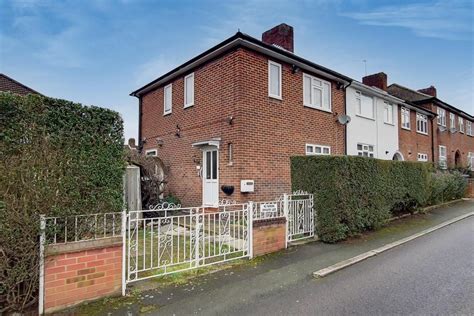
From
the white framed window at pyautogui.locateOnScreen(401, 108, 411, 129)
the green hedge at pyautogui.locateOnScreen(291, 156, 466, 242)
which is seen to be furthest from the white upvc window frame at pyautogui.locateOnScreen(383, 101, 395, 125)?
the green hedge at pyautogui.locateOnScreen(291, 156, 466, 242)

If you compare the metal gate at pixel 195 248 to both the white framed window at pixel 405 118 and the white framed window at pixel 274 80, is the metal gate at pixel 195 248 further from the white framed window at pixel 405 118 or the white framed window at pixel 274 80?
the white framed window at pixel 405 118

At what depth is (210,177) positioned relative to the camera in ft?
36.7

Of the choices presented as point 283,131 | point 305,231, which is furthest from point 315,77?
point 305,231

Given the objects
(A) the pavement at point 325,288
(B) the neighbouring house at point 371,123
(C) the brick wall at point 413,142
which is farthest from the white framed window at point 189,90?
(C) the brick wall at point 413,142

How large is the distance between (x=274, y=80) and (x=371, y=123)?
7482 mm

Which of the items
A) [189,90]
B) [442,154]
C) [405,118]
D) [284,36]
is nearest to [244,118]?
[189,90]

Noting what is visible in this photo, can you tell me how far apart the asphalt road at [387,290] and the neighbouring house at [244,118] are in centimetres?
490

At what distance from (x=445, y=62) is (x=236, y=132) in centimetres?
1098

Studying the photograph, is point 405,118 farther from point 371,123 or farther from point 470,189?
point 470,189

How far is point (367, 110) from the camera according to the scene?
52.1 ft

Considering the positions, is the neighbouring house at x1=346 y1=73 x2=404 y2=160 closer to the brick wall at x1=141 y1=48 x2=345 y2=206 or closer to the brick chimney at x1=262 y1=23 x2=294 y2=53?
the brick wall at x1=141 y1=48 x2=345 y2=206

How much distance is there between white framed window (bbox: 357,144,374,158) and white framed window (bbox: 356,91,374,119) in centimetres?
155

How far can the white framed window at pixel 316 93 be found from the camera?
12.4 meters

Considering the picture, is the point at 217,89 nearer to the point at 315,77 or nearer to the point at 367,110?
the point at 315,77
